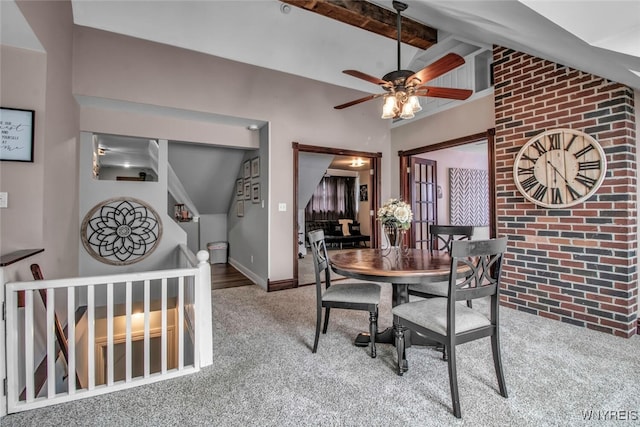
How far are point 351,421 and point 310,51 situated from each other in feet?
13.5

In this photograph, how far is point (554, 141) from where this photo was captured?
2.94 m

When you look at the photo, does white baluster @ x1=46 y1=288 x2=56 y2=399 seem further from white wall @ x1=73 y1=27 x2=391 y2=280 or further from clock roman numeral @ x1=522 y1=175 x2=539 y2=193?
clock roman numeral @ x1=522 y1=175 x2=539 y2=193

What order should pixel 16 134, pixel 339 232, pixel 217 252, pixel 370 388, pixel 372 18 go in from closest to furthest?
1. pixel 370 388
2. pixel 16 134
3. pixel 372 18
4. pixel 217 252
5. pixel 339 232

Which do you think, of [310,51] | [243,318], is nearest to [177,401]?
[243,318]

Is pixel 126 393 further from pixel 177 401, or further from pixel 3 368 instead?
pixel 3 368

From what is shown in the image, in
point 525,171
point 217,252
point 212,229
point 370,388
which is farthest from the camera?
point 212,229

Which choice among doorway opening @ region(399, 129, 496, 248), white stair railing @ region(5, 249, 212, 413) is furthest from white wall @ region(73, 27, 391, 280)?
white stair railing @ region(5, 249, 212, 413)

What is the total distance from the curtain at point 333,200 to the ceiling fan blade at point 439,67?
260 inches

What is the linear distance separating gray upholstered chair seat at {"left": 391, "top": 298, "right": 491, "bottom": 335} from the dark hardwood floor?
304 cm

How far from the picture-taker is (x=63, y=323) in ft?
9.30

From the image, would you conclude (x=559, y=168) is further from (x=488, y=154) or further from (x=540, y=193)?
(x=488, y=154)

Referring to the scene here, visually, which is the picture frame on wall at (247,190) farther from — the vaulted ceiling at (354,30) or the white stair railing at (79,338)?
the white stair railing at (79,338)

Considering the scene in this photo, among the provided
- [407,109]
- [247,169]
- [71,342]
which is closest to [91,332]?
[71,342]

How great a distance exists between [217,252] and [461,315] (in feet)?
17.1
